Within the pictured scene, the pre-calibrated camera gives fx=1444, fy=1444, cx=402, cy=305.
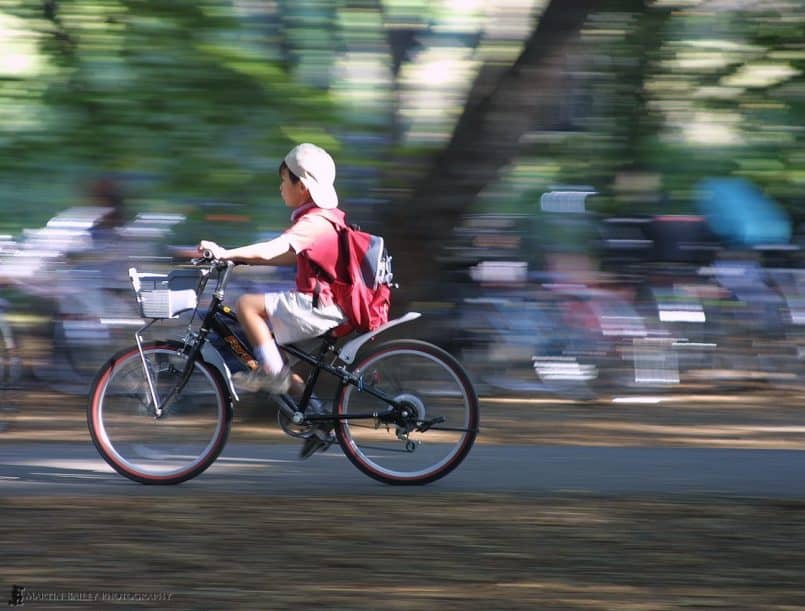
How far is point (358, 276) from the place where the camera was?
22.9 ft

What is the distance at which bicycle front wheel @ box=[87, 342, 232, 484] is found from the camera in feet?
23.4

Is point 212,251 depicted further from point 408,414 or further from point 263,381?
point 408,414

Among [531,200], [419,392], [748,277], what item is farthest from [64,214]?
[748,277]

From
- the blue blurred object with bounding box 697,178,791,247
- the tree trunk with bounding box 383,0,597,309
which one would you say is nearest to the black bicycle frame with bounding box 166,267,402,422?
the tree trunk with bounding box 383,0,597,309

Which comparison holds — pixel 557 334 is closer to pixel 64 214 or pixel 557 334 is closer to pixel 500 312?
pixel 500 312

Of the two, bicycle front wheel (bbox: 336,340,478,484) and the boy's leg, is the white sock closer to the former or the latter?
the boy's leg

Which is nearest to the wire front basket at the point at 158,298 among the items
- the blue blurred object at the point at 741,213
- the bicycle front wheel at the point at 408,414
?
the bicycle front wheel at the point at 408,414

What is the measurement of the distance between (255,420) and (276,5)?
2.72m

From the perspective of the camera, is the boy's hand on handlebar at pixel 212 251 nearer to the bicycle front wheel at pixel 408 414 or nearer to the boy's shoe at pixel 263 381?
the boy's shoe at pixel 263 381

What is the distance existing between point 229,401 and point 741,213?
605 cm

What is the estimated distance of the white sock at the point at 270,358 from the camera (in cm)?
693

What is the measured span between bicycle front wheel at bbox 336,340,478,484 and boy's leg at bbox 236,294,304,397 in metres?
0.38

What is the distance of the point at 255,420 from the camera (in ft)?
31.5

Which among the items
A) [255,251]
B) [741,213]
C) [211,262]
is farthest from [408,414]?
[741,213]
